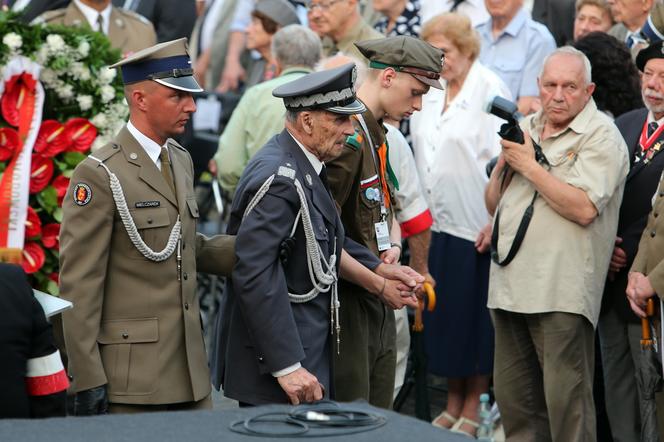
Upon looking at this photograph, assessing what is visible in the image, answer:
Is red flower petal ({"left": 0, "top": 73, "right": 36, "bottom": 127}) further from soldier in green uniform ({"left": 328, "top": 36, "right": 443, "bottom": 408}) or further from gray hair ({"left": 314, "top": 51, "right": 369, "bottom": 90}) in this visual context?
soldier in green uniform ({"left": 328, "top": 36, "right": 443, "bottom": 408})

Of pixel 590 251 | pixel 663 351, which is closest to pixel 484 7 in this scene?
pixel 590 251

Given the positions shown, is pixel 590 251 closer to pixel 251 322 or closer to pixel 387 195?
pixel 387 195

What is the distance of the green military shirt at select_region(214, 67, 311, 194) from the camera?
775cm

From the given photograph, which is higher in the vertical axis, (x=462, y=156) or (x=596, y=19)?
(x=596, y=19)

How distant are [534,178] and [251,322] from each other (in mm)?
2104

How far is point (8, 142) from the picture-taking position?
21.3 feet

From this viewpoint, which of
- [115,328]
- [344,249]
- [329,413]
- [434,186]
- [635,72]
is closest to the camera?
[329,413]

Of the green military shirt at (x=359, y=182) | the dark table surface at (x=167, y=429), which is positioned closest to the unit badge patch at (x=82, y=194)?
the green military shirt at (x=359, y=182)

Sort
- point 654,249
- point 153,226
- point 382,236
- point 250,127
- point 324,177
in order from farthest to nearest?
1. point 250,127
2. point 654,249
3. point 382,236
4. point 324,177
5. point 153,226

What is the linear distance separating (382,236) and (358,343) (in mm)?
508

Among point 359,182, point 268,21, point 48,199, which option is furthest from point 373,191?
point 268,21

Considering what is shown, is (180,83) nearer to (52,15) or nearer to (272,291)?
(272,291)

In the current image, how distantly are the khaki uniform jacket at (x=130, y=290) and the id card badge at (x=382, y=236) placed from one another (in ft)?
3.44

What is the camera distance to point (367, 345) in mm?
5738
